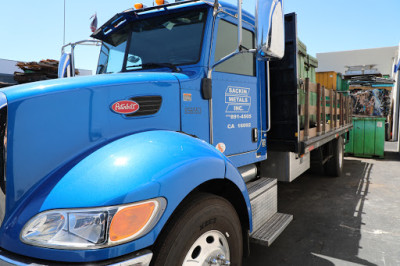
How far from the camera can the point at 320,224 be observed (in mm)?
4234

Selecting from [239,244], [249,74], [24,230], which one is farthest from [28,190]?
[249,74]

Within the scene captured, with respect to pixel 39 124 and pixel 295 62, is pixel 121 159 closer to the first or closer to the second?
pixel 39 124

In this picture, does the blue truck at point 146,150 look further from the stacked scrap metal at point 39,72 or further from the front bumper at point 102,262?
the stacked scrap metal at point 39,72

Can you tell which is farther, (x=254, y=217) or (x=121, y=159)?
(x=254, y=217)

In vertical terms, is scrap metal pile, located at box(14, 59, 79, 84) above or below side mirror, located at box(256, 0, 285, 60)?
above

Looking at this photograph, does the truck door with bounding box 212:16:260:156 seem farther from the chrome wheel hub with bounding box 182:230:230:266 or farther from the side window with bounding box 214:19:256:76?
the chrome wheel hub with bounding box 182:230:230:266

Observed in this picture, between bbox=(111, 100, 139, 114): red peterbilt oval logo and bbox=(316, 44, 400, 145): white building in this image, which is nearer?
bbox=(111, 100, 139, 114): red peterbilt oval logo

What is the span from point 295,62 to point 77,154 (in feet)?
10.2

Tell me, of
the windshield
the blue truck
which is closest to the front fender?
the blue truck

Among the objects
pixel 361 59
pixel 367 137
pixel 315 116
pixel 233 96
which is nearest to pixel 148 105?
pixel 233 96

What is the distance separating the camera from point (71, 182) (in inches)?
59.5

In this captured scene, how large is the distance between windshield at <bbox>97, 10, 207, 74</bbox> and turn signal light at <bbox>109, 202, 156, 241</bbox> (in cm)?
149

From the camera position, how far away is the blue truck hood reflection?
1.53m

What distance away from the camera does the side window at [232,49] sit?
276 cm
